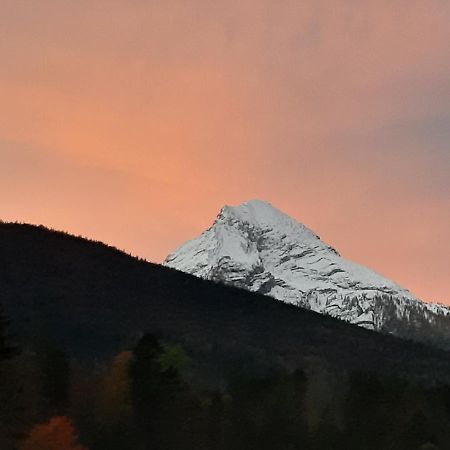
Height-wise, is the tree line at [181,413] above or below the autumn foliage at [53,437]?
above

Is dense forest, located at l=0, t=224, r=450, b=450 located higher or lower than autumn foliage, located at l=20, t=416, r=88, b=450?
higher

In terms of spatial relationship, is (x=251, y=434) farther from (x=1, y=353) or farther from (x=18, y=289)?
(x=18, y=289)

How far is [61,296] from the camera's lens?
188 metres

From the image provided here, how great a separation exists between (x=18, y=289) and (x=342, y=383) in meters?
66.7

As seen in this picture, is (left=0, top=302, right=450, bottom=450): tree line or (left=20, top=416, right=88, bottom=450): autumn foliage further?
(left=0, top=302, right=450, bottom=450): tree line

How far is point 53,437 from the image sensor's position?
71.6 m

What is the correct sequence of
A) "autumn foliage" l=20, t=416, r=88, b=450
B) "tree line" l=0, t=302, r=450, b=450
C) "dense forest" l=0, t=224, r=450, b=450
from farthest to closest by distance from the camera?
"tree line" l=0, t=302, r=450, b=450, "dense forest" l=0, t=224, r=450, b=450, "autumn foliage" l=20, t=416, r=88, b=450

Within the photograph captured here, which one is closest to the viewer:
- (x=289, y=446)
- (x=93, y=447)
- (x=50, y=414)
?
(x=93, y=447)

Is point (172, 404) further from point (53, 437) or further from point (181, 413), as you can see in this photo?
point (53, 437)

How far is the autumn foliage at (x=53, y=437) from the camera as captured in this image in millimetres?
69562

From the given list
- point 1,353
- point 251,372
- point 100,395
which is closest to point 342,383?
point 251,372

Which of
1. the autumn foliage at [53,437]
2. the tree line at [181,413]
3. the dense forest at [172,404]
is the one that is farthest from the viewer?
the tree line at [181,413]

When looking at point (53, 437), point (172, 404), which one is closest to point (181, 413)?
point (172, 404)

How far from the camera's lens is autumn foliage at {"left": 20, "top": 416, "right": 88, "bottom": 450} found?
2739 inches
